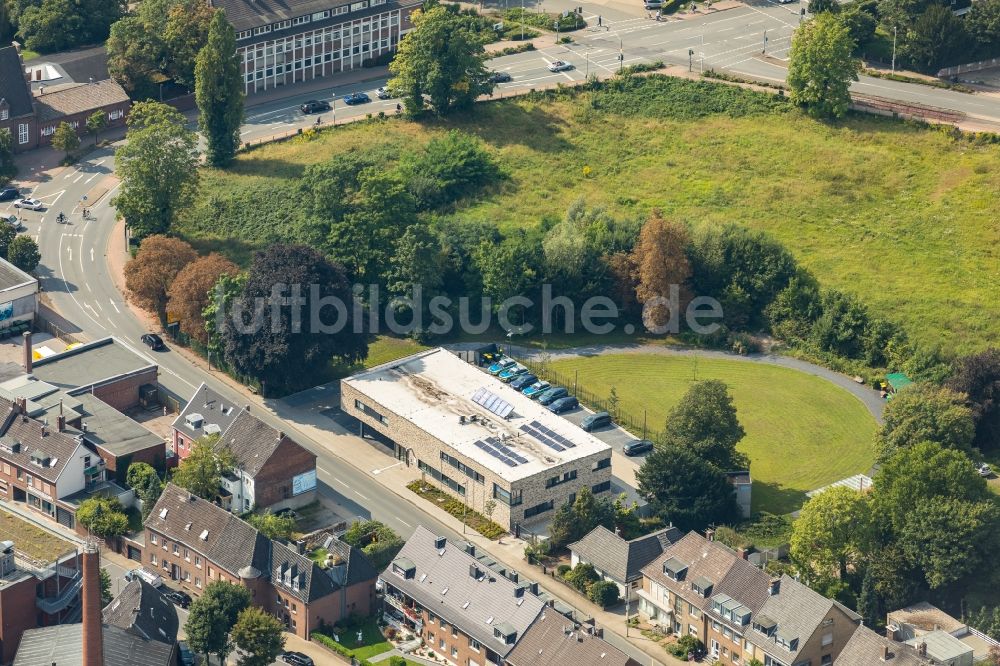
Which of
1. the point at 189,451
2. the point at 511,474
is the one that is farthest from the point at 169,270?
the point at 511,474

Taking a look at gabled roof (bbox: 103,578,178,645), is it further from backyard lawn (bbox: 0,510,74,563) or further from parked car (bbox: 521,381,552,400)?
parked car (bbox: 521,381,552,400)

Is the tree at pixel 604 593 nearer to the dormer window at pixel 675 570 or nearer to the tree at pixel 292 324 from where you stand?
the dormer window at pixel 675 570

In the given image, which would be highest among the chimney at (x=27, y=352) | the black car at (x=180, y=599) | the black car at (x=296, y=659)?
the chimney at (x=27, y=352)

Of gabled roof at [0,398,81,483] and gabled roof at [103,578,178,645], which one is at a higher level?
gabled roof at [0,398,81,483]

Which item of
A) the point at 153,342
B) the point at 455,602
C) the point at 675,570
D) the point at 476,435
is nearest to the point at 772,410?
the point at 476,435

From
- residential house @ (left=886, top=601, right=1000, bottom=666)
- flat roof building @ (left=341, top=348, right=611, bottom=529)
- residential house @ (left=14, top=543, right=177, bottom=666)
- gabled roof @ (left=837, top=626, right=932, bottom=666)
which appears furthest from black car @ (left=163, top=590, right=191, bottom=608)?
residential house @ (left=886, top=601, right=1000, bottom=666)

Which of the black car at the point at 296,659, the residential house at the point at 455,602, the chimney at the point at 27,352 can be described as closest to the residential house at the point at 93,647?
the black car at the point at 296,659
